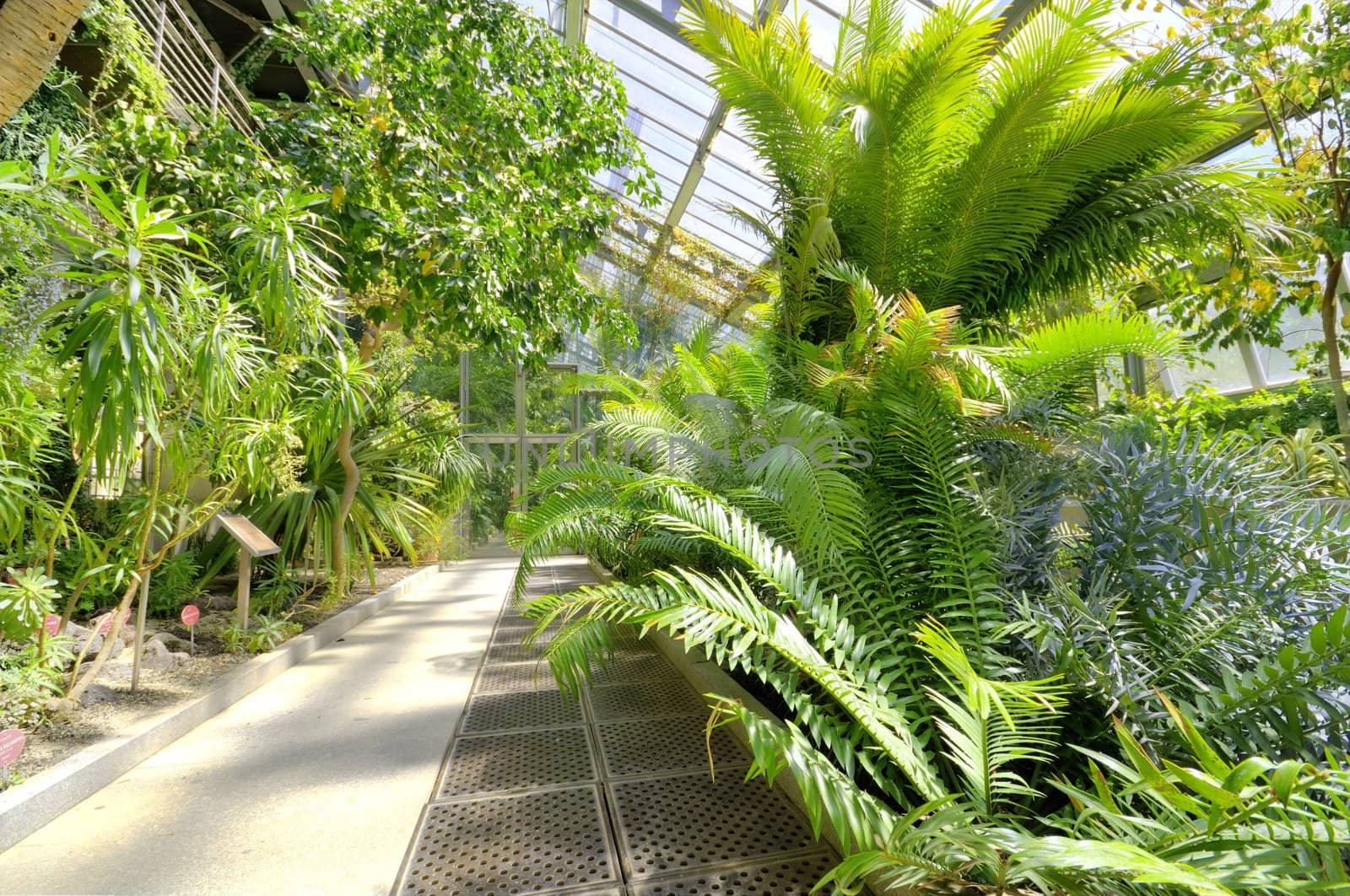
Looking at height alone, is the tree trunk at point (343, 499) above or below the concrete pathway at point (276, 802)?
above

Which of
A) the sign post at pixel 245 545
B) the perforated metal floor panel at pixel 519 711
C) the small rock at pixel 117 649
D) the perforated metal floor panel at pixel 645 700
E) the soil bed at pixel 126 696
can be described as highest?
the sign post at pixel 245 545

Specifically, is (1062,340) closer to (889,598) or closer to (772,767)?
(889,598)

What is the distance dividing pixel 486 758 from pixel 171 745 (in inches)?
49.0

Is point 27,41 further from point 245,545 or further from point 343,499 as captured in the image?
point 343,499

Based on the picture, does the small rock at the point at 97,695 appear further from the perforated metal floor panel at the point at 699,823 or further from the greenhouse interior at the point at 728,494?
the perforated metal floor panel at the point at 699,823

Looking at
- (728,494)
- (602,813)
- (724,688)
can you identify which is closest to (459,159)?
(728,494)

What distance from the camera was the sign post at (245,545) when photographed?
130 inches

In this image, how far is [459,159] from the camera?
13.3ft

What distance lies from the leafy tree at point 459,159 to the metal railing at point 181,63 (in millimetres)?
659

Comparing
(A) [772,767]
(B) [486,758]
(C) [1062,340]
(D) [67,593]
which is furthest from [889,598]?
(D) [67,593]

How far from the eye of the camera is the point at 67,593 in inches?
144

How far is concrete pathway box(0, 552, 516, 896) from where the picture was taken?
63.7 inches

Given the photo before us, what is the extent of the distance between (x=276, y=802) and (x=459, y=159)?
3.43 metres

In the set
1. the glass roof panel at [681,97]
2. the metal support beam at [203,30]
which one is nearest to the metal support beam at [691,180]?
the glass roof panel at [681,97]
